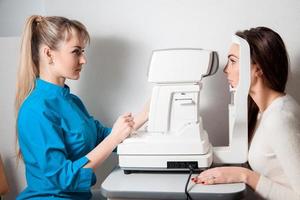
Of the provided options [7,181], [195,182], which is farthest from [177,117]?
[7,181]

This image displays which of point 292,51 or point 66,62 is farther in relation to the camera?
point 292,51

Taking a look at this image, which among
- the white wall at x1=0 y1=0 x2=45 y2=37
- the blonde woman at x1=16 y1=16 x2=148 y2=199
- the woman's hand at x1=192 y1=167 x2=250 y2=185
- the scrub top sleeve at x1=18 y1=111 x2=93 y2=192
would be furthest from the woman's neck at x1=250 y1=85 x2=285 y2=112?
the white wall at x1=0 y1=0 x2=45 y2=37

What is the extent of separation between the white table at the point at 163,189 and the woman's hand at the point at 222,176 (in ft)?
0.06

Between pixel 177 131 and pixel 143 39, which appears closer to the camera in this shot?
pixel 177 131

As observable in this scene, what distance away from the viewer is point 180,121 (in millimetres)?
1346

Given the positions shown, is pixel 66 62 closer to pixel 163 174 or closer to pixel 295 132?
pixel 163 174

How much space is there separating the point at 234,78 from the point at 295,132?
33cm

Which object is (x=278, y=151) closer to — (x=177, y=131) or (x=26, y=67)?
(x=177, y=131)

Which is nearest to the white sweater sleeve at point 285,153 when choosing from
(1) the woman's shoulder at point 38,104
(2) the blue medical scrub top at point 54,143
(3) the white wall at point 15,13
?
(2) the blue medical scrub top at point 54,143

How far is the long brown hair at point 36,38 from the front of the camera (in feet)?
4.66

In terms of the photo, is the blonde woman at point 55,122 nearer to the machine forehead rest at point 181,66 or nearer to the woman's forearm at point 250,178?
the machine forehead rest at point 181,66

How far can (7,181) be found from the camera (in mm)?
1952

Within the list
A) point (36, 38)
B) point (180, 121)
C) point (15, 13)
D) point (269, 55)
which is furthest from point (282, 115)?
point (15, 13)

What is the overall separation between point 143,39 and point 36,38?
0.54 metres
